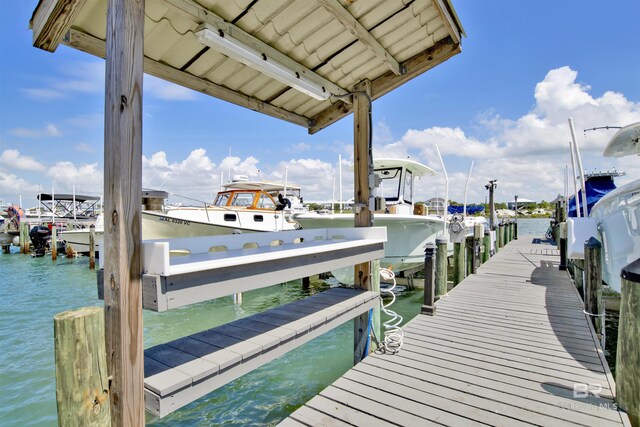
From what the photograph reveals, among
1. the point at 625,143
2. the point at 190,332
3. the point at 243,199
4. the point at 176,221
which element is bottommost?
the point at 190,332

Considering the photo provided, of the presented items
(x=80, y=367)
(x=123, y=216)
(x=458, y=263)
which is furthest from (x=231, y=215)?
(x=80, y=367)

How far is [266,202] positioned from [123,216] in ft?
34.2

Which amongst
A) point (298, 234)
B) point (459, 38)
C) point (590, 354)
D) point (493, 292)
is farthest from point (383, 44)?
point (493, 292)

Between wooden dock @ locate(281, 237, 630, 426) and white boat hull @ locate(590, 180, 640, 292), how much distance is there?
0.81 m

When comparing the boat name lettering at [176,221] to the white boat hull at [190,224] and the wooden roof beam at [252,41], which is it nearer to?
the white boat hull at [190,224]

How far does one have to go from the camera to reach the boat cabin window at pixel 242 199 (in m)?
12.2

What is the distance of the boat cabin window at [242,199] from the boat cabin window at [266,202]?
341 millimetres

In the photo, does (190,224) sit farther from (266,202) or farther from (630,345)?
(630,345)

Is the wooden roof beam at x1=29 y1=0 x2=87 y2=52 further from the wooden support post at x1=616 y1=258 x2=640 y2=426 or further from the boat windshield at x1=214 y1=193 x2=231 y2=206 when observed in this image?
the boat windshield at x1=214 y1=193 x2=231 y2=206

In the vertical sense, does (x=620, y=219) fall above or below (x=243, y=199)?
below

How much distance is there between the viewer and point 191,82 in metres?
3.35

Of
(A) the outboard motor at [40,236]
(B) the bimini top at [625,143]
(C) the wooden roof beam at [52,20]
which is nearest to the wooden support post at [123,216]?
(C) the wooden roof beam at [52,20]

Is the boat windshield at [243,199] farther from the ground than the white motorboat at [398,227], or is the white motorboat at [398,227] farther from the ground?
the boat windshield at [243,199]

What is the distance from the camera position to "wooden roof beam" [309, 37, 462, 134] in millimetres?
3805
